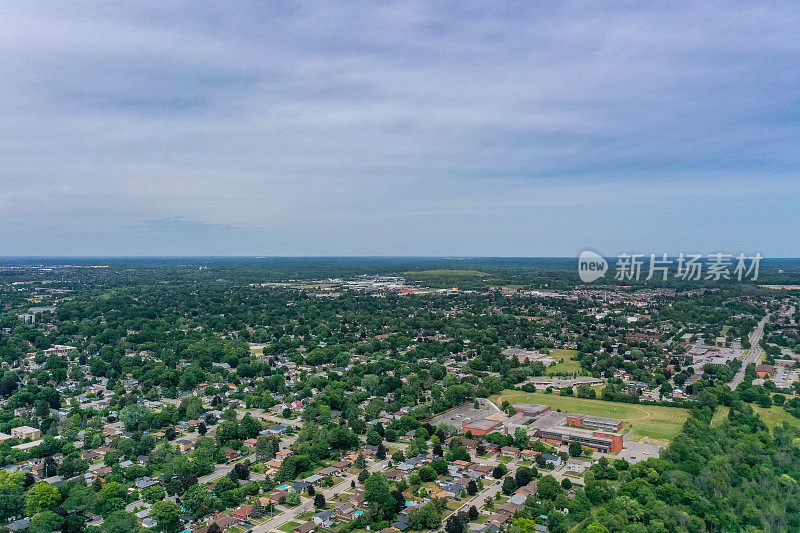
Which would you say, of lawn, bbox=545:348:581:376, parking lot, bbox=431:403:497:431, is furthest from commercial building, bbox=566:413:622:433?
lawn, bbox=545:348:581:376

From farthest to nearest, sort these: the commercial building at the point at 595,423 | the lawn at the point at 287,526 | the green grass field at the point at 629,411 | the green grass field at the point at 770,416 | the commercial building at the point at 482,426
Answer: the green grass field at the point at 629,411 → the green grass field at the point at 770,416 → the commercial building at the point at 595,423 → the commercial building at the point at 482,426 → the lawn at the point at 287,526

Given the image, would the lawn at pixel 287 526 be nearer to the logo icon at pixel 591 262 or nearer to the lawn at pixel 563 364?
the lawn at pixel 563 364

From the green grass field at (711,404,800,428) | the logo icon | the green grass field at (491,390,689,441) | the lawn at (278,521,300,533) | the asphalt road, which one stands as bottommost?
the lawn at (278,521,300,533)

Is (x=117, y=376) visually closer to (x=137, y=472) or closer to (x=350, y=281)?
(x=137, y=472)

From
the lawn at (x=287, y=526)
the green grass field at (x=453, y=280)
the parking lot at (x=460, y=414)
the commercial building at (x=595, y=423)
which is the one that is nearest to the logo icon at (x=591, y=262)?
the green grass field at (x=453, y=280)

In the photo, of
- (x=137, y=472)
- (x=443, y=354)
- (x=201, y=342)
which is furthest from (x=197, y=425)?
(x=443, y=354)

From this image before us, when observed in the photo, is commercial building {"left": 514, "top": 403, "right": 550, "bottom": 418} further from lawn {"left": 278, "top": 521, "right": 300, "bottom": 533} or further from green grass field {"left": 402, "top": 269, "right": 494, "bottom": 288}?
green grass field {"left": 402, "top": 269, "right": 494, "bottom": 288}
